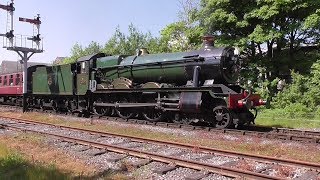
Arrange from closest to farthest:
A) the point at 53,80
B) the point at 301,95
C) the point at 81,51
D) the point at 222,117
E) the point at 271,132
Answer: the point at 271,132 < the point at 222,117 < the point at 301,95 < the point at 53,80 < the point at 81,51

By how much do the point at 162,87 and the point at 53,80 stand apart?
9126 mm

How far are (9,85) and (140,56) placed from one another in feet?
49.4

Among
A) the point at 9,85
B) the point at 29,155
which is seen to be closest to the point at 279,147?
the point at 29,155

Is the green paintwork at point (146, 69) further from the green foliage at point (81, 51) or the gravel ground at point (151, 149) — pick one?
the green foliage at point (81, 51)

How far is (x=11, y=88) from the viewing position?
89.8ft

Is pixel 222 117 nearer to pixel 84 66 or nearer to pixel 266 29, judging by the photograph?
pixel 84 66

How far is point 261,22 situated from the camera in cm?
2238

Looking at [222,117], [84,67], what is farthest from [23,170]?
[84,67]

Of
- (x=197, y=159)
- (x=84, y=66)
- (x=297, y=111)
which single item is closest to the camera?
(x=197, y=159)

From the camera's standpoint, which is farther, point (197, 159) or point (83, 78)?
point (83, 78)

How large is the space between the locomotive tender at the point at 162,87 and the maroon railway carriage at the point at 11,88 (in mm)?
5929

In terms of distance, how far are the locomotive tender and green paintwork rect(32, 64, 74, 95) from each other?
5cm

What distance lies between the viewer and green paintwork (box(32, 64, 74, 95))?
2005 cm

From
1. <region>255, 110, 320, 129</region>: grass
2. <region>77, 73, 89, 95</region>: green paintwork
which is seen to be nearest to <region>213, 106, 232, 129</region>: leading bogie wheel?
<region>255, 110, 320, 129</region>: grass
